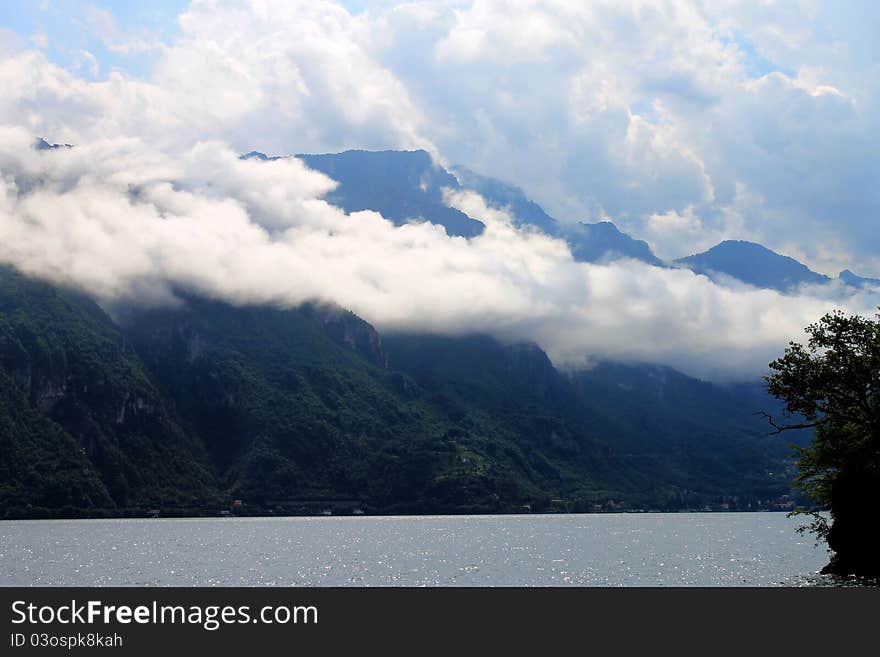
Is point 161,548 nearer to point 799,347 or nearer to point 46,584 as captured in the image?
point 46,584

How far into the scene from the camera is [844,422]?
83.1m

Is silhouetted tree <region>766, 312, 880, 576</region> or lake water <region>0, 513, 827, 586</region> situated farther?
A: lake water <region>0, 513, 827, 586</region>

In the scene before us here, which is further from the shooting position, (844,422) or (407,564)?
(407,564)

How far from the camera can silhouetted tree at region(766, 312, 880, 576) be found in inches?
2940

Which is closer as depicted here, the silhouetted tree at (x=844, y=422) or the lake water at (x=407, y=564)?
the silhouetted tree at (x=844, y=422)

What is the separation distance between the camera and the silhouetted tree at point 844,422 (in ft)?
245
